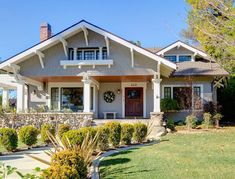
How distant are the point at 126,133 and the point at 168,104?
8710 mm

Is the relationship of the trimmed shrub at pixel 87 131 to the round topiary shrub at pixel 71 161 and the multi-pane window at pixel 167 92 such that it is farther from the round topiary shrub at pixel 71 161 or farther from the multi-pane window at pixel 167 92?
the multi-pane window at pixel 167 92

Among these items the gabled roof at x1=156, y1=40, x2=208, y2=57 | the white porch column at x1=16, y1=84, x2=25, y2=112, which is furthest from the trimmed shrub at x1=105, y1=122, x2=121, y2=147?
the gabled roof at x1=156, y1=40, x2=208, y2=57

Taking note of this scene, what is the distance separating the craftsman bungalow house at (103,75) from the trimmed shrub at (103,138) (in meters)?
6.64

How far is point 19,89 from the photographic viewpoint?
18375 millimetres

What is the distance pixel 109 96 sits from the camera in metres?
20.9

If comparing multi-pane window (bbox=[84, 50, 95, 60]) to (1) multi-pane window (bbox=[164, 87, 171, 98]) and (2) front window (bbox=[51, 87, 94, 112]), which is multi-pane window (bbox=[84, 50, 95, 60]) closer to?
(2) front window (bbox=[51, 87, 94, 112])

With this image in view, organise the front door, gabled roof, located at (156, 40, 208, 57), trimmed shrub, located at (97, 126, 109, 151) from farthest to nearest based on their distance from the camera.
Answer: gabled roof, located at (156, 40, 208, 57)
the front door
trimmed shrub, located at (97, 126, 109, 151)

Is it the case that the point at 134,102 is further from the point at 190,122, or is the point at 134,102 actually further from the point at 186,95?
the point at 190,122

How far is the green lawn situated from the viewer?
7.10 m

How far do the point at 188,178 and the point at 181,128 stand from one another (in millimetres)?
11431

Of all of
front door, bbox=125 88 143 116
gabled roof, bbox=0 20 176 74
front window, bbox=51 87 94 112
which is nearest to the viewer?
gabled roof, bbox=0 20 176 74

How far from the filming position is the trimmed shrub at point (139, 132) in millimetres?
12500

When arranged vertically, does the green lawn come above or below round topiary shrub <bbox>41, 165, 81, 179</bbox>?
below

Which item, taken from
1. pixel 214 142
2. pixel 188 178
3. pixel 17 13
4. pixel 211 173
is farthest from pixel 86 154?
pixel 17 13
